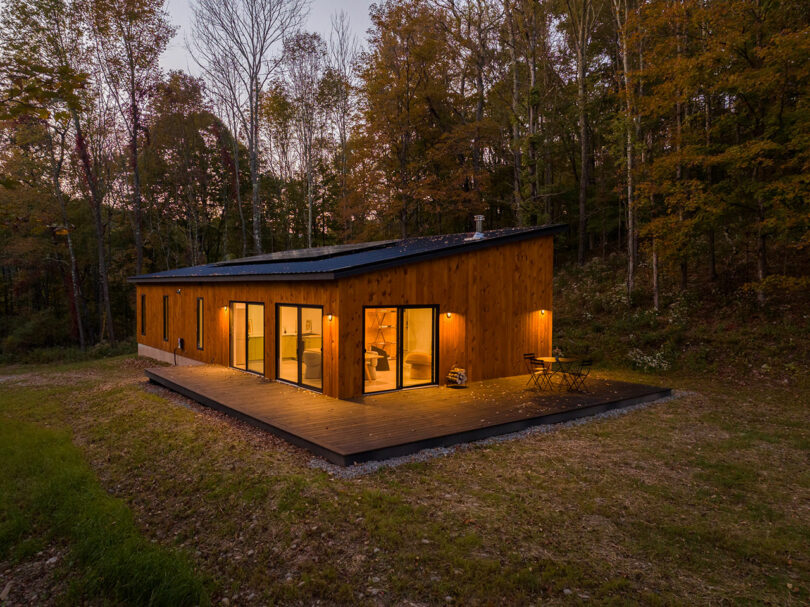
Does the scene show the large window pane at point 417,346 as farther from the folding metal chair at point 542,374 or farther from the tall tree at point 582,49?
the tall tree at point 582,49

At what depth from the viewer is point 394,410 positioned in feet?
22.7

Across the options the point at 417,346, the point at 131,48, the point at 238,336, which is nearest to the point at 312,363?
the point at 417,346

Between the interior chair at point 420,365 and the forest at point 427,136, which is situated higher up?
the forest at point 427,136

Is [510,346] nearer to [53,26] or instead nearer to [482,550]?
[482,550]

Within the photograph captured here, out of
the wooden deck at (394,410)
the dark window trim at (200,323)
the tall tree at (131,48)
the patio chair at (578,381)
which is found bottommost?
the wooden deck at (394,410)

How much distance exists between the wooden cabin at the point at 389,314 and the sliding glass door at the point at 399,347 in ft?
0.06

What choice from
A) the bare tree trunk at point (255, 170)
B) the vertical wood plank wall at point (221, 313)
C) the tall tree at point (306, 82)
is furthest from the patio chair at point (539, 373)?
the tall tree at point (306, 82)

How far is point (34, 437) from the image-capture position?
6668 mm

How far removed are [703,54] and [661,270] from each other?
19.6 ft

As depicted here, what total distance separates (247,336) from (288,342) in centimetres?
181

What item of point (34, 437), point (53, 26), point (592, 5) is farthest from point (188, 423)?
point (592, 5)

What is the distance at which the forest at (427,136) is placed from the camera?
10438 millimetres

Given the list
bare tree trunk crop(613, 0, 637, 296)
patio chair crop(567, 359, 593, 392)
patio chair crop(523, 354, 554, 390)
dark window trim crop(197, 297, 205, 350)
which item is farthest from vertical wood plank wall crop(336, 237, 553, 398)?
dark window trim crop(197, 297, 205, 350)

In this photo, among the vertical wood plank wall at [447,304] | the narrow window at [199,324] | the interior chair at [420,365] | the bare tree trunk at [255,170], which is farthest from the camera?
the bare tree trunk at [255,170]
